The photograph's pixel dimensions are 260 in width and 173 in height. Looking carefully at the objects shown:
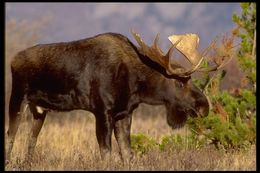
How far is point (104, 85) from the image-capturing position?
28.8ft

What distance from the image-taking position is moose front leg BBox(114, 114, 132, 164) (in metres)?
9.16

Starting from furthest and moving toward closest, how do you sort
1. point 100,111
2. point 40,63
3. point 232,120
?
1. point 232,120
2. point 40,63
3. point 100,111

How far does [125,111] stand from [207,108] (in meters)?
1.20

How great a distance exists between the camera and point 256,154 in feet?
31.4

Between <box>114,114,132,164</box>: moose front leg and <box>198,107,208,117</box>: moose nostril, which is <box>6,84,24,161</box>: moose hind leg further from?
<box>198,107,208,117</box>: moose nostril

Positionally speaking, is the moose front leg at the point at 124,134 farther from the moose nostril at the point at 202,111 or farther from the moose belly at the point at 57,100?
the moose nostril at the point at 202,111

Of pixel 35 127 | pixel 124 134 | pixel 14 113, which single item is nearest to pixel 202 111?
pixel 124 134

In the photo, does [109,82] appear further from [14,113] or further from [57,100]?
[14,113]

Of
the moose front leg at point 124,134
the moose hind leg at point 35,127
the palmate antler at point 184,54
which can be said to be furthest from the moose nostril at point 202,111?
the moose hind leg at point 35,127

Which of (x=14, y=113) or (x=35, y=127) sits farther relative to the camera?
(x=35, y=127)

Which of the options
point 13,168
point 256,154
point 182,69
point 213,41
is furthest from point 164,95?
point 13,168

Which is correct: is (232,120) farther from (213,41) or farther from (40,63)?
(40,63)

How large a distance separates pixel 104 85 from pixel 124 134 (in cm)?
89

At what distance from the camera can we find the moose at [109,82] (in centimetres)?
883
